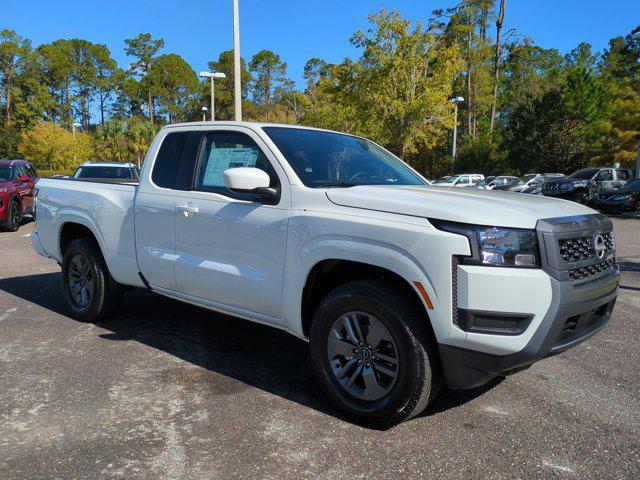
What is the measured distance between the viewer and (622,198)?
20.3 meters

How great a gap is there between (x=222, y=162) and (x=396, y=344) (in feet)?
6.73

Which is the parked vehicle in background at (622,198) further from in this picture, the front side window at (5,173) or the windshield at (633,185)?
the front side window at (5,173)

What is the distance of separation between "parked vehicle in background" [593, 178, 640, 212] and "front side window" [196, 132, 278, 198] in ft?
65.2

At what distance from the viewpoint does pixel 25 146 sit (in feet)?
162

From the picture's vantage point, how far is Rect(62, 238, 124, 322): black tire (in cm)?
522

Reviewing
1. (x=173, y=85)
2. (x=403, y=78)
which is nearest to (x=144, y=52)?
(x=173, y=85)

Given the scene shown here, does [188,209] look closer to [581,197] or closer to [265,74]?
[581,197]

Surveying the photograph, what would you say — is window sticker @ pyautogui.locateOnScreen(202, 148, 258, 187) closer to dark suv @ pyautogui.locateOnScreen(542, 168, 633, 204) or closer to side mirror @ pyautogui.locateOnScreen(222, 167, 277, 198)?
side mirror @ pyautogui.locateOnScreen(222, 167, 277, 198)

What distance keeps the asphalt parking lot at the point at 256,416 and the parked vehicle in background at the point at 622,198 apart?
56.7ft

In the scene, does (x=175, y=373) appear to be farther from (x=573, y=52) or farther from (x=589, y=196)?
(x=573, y=52)

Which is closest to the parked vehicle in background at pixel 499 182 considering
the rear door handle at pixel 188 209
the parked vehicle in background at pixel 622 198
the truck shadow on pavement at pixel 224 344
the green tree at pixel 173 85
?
the parked vehicle in background at pixel 622 198

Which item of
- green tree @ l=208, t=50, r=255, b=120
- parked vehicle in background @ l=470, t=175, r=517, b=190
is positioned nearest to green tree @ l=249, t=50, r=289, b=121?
green tree @ l=208, t=50, r=255, b=120

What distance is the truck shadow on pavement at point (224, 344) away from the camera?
3818 mm

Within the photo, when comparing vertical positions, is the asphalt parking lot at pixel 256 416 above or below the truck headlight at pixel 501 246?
below
